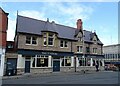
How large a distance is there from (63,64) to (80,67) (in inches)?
182

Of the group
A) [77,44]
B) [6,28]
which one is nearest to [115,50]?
[77,44]

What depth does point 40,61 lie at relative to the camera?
35.8 m

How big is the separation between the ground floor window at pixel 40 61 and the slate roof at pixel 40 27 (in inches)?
166

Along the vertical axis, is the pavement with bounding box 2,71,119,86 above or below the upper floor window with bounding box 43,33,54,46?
below

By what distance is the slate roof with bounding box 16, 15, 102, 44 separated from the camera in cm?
3572

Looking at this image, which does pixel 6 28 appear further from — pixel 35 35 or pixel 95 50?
pixel 95 50

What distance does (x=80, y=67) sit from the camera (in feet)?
139

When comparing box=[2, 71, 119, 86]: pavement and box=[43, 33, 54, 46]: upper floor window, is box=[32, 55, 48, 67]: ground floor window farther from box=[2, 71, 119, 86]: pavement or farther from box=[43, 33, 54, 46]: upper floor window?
box=[2, 71, 119, 86]: pavement

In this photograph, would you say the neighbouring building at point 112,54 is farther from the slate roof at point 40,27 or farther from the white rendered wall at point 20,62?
the white rendered wall at point 20,62

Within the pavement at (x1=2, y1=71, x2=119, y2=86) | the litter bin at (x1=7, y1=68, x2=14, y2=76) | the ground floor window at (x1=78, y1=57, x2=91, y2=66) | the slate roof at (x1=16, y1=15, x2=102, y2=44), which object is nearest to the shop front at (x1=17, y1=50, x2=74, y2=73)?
the litter bin at (x1=7, y1=68, x2=14, y2=76)

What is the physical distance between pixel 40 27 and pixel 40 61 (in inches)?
253

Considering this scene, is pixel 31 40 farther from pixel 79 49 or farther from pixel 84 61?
pixel 84 61

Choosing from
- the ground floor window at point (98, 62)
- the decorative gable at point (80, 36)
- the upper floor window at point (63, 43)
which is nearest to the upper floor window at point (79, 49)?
the decorative gable at point (80, 36)

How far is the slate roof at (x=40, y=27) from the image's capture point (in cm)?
3572
